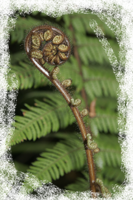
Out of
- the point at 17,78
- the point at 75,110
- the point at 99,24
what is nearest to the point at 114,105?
the point at 99,24

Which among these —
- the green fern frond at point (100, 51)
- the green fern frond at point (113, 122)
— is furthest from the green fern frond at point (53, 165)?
the green fern frond at point (100, 51)

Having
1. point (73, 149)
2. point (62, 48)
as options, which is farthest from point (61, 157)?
point (62, 48)

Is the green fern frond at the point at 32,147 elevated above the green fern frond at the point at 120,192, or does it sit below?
below

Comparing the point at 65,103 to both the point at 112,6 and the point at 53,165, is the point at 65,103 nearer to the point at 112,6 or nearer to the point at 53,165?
the point at 53,165

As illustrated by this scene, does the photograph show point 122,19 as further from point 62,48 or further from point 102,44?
point 62,48

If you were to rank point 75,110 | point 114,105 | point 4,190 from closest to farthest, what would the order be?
point 75,110 → point 4,190 → point 114,105

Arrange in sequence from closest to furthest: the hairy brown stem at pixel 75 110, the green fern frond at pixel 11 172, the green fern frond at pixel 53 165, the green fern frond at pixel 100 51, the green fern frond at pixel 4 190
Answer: the hairy brown stem at pixel 75 110
the green fern frond at pixel 4 190
the green fern frond at pixel 53 165
the green fern frond at pixel 11 172
the green fern frond at pixel 100 51

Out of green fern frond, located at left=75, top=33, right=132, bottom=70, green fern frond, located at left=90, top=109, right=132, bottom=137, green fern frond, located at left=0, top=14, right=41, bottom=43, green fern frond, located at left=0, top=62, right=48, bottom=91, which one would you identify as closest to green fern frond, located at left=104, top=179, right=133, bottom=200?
green fern frond, located at left=90, top=109, right=132, bottom=137

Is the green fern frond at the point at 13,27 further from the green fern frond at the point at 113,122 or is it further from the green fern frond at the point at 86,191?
the green fern frond at the point at 86,191
